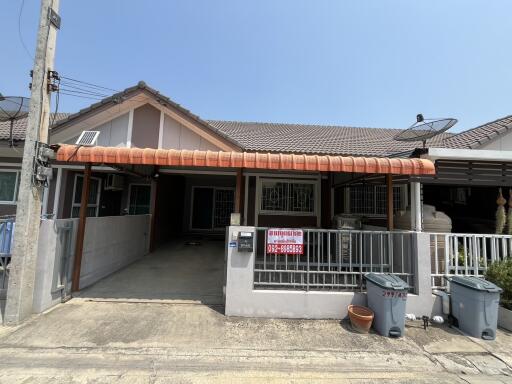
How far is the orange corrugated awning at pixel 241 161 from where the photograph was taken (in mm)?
4824

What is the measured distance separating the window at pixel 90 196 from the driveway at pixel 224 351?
4.44m

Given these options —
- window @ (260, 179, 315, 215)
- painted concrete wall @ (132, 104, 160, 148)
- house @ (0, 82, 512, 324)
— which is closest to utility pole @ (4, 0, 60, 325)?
house @ (0, 82, 512, 324)

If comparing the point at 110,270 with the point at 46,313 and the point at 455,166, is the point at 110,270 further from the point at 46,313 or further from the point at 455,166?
Result: the point at 455,166

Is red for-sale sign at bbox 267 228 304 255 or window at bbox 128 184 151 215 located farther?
window at bbox 128 184 151 215

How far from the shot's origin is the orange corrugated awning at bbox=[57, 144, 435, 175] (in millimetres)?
4824

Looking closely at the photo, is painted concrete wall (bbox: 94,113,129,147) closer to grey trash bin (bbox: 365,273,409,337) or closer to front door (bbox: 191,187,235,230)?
front door (bbox: 191,187,235,230)

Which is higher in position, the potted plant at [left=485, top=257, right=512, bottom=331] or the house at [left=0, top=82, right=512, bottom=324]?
the house at [left=0, top=82, right=512, bottom=324]

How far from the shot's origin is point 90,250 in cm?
600

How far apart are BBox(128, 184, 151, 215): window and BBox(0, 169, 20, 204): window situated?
10.8 feet

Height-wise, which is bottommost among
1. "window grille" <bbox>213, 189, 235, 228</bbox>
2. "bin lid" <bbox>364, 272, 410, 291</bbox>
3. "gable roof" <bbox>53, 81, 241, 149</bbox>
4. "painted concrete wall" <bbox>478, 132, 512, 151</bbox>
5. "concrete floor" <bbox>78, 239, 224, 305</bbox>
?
"concrete floor" <bbox>78, 239, 224, 305</bbox>

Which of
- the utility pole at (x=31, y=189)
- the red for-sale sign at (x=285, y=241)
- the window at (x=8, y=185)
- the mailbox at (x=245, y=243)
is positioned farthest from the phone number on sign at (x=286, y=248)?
the window at (x=8, y=185)

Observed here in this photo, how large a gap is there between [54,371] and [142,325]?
1.28 metres

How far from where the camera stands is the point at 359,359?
11.9ft

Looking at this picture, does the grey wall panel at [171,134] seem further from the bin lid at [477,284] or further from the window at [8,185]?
the bin lid at [477,284]
